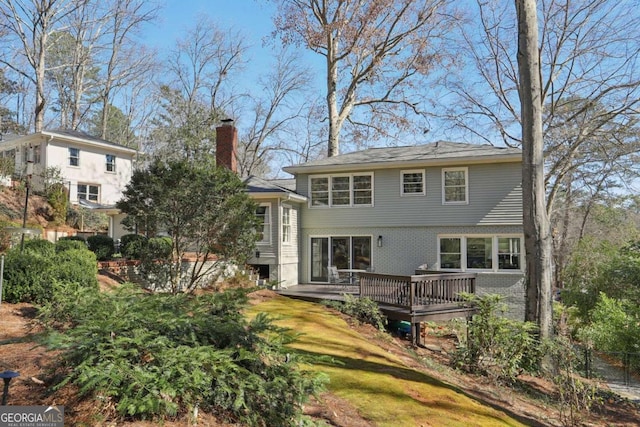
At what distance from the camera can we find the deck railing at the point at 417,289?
10047 millimetres

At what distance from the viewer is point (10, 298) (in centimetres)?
668

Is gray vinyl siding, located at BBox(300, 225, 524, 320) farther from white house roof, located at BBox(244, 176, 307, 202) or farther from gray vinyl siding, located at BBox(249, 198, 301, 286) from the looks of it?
white house roof, located at BBox(244, 176, 307, 202)

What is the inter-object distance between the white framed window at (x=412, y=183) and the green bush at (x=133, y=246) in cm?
971

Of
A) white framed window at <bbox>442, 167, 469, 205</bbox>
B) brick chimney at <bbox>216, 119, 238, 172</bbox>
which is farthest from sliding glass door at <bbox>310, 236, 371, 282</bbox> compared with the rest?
brick chimney at <bbox>216, 119, 238, 172</bbox>

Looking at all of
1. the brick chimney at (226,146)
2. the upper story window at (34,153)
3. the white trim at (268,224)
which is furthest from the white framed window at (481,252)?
the upper story window at (34,153)

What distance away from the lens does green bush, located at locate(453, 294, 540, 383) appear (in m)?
7.84

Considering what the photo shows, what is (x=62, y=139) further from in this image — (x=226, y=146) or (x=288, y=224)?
(x=288, y=224)

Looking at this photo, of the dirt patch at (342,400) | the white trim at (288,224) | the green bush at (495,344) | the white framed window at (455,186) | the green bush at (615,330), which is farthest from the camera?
the white framed window at (455,186)

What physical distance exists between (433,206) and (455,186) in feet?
3.70

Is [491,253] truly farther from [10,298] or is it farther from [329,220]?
[10,298]

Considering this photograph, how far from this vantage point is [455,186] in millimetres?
15273

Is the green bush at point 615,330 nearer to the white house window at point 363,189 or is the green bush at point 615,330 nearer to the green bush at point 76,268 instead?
the white house window at point 363,189

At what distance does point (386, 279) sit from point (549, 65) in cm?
1586

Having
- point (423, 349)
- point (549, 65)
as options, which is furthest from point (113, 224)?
point (549, 65)
